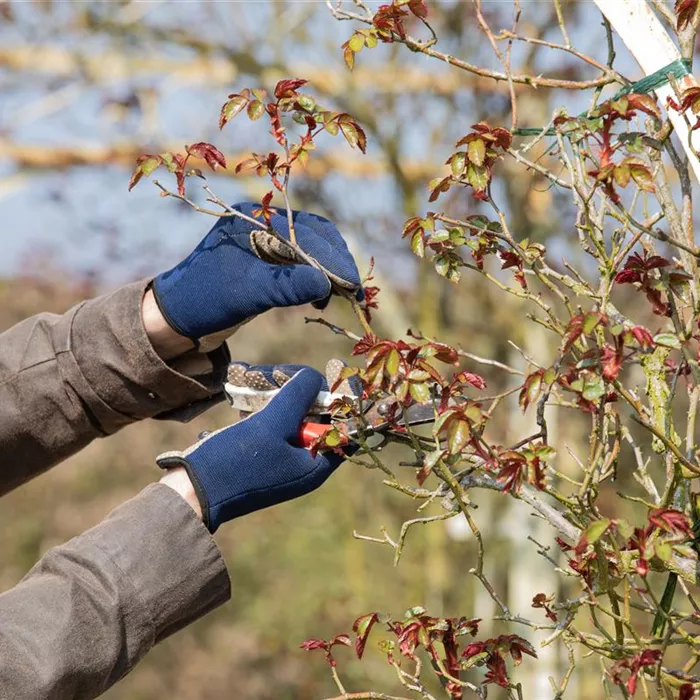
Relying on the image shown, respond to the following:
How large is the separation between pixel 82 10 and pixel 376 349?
165 inches

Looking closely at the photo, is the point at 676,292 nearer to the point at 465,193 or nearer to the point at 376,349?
the point at 376,349

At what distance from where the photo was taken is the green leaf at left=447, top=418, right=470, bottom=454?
3.96 ft

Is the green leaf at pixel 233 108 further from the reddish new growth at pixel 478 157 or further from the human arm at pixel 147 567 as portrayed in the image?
the human arm at pixel 147 567

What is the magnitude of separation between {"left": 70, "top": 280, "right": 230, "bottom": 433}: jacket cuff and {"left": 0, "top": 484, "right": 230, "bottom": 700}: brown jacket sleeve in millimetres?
457

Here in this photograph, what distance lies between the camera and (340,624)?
617 centimetres

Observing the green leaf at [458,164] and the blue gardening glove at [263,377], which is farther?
the blue gardening glove at [263,377]

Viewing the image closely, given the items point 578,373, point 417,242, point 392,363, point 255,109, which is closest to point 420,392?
point 392,363

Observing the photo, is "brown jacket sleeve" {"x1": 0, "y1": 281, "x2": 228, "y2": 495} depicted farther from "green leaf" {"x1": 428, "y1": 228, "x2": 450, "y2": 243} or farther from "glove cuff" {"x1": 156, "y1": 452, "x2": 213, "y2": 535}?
"green leaf" {"x1": 428, "y1": 228, "x2": 450, "y2": 243}

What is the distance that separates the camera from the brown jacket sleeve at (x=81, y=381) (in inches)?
85.5

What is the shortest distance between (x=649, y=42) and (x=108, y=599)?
4.11ft

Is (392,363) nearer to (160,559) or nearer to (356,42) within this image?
(356,42)

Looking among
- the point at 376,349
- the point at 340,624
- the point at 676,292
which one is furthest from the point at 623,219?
the point at 340,624

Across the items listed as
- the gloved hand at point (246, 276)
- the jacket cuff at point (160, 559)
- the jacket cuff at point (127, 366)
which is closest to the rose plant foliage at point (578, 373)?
the gloved hand at point (246, 276)

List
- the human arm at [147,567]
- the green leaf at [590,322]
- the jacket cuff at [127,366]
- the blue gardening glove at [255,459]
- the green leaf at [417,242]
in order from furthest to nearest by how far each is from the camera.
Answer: the jacket cuff at [127,366] → the blue gardening glove at [255,459] → the human arm at [147,567] → the green leaf at [417,242] → the green leaf at [590,322]
